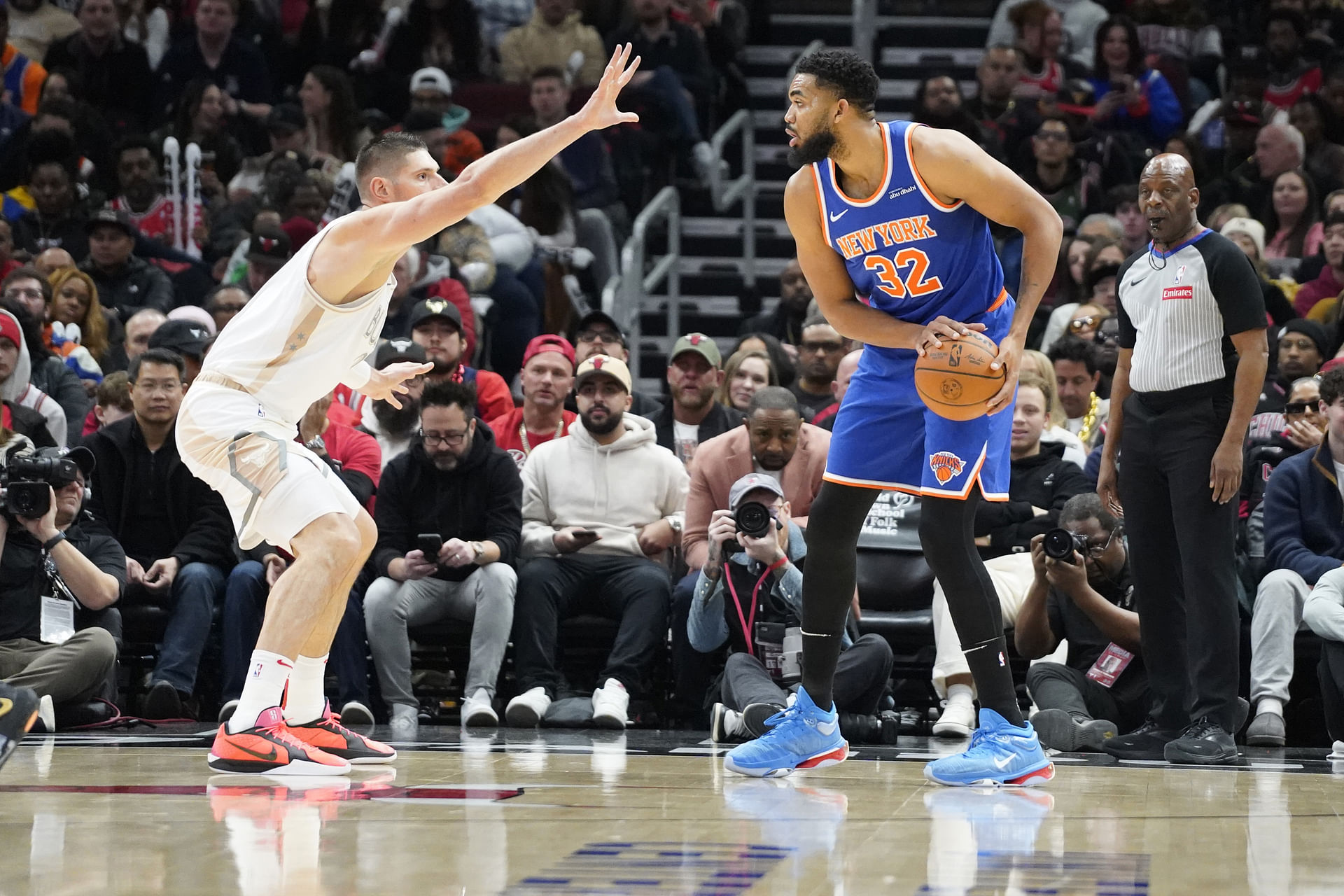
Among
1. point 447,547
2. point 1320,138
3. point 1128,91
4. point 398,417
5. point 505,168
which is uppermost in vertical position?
point 1128,91

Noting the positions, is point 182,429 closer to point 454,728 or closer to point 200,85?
point 454,728

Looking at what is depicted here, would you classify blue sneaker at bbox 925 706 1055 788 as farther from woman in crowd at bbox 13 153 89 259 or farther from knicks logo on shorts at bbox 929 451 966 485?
woman in crowd at bbox 13 153 89 259

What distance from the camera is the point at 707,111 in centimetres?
1221

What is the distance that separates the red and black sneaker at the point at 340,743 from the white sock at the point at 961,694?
2387 millimetres

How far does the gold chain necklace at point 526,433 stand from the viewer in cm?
805

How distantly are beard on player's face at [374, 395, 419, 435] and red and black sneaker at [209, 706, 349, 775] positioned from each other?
3556mm

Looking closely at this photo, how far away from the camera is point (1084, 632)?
6199 millimetres

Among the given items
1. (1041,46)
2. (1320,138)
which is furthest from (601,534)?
(1041,46)

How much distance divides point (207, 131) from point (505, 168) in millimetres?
8179

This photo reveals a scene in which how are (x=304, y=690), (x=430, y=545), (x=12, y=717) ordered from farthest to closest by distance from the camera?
1. (x=430, y=545)
2. (x=304, y=690)
3. (x=12, y=717)

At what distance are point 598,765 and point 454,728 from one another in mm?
1745

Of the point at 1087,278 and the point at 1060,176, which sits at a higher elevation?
the point at 1060,176

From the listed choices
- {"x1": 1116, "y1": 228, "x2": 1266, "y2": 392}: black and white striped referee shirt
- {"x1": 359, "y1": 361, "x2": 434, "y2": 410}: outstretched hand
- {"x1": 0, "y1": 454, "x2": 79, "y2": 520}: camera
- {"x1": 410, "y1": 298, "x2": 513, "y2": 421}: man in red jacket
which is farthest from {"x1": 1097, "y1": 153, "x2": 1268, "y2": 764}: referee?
{"x1": 0, "y1": 454, "x2": 79, "y2": 520}: camera

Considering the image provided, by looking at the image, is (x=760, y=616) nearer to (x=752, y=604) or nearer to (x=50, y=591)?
(x=752, y=604)
